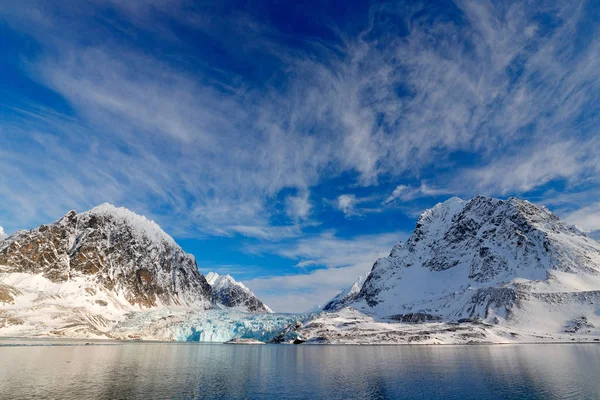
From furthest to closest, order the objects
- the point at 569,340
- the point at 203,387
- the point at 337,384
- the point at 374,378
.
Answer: the point at 569,340
the point at 374,378
the point at 337,384
the point at 203,387

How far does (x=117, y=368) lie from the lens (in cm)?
8069

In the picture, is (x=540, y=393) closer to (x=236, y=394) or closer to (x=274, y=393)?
(x=274, y=393)

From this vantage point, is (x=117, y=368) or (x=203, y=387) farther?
(x=117, y=368)

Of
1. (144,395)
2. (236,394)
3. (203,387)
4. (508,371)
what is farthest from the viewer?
(508,371)

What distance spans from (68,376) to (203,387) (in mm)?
27203

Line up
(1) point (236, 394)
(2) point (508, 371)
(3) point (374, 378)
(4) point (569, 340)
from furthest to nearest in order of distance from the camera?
(4) point (569, 340), (2) point (508, 371), (3) point (374, 378), (1) point (236, 394)

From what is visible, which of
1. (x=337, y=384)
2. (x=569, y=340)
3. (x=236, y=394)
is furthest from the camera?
(x=569, y=340)

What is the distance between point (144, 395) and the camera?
5100cm

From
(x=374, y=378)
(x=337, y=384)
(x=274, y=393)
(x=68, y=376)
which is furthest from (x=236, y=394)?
(x=68, y=376)

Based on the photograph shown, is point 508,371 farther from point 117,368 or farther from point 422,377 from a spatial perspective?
point 117,368

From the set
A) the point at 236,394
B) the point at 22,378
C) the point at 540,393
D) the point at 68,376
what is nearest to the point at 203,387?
the point at 236,394

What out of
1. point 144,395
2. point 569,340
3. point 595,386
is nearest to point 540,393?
point 595,386

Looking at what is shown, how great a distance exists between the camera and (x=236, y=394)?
54688mm

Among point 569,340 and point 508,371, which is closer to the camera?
point 508,371
